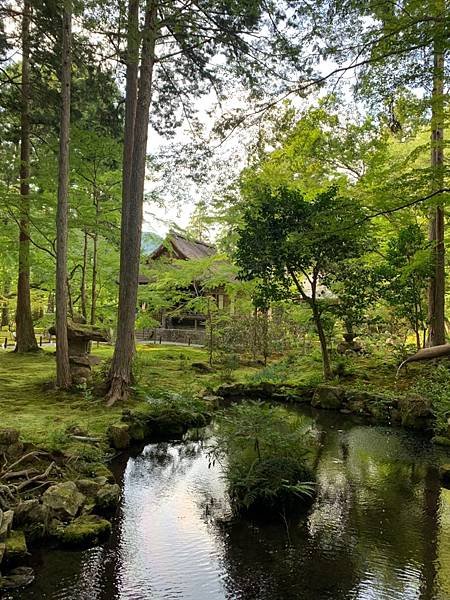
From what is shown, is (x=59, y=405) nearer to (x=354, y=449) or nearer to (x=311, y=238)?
(x=354, y=449)

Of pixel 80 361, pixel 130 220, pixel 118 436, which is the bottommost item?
pixel 118 436

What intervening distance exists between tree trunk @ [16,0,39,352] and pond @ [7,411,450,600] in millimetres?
7780

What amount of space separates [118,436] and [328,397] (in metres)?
4.68

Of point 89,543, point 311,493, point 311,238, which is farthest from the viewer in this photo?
point 311,238

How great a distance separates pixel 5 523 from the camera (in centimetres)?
349

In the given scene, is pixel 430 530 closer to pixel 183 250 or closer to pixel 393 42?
pixel 393 42

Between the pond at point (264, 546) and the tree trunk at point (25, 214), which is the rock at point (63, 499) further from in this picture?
the tree trunk at point (25, 214)

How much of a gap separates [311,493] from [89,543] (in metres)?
2.28

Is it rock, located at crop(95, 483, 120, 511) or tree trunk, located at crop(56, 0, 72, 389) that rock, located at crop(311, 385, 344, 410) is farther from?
rock, located at crop(95, 483, 120, 511)

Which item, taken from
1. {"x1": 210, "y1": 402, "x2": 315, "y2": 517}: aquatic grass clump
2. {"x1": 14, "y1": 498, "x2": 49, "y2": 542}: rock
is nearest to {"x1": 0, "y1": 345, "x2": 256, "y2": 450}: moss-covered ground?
{"x1": 14, "y1": 498, "x2": 49, "y2": 542}: rock

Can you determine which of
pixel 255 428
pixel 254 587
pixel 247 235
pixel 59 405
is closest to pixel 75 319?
pixel 59 405

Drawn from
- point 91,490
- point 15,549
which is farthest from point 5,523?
point 91,490

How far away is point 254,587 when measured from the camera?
322 centimetres

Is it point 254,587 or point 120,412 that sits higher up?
point 120,412
